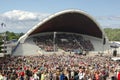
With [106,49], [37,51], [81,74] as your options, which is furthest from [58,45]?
[81,74]

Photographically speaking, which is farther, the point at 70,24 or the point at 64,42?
the point at 70,24

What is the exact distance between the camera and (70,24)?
259ft

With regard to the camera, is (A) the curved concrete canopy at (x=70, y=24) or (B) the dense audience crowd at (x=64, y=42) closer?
(B) the dense audience crowd at (x=64, y=42)

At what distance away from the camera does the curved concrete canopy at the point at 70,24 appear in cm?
7250

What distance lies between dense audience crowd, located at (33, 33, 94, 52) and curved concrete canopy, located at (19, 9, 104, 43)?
1.42m

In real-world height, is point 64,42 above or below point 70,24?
below

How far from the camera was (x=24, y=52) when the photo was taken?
65500 millimetres

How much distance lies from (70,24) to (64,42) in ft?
19.0

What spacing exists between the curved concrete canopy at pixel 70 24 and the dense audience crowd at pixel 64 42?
1.42m

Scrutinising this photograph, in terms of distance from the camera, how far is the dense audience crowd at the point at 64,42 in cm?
7094

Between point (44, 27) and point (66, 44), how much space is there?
570cm

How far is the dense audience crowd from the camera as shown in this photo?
233 feet

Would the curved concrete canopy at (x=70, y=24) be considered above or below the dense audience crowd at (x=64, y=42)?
above

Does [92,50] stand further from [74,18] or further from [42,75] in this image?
[42,75]
